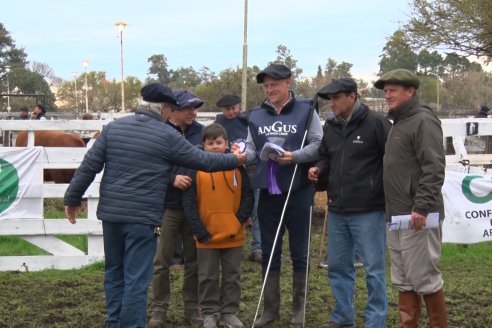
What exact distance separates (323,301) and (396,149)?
2278 millimetres

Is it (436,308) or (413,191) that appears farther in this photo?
(436,308)

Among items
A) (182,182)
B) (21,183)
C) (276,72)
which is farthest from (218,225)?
(21,183)

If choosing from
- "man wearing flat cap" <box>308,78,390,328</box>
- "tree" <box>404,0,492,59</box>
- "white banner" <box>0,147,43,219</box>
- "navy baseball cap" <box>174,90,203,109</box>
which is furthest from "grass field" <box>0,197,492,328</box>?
"tree" <box>404,0,492,59</box>

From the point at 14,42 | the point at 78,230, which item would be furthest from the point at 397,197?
the point at 14,42

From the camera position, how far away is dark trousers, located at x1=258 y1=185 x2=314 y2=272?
20.2 feet

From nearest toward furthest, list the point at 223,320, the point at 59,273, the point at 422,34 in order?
1. the point at 223,320
2. the point at 59,273
3. the point at 422,34

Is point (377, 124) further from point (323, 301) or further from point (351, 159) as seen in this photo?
point (323, 301)

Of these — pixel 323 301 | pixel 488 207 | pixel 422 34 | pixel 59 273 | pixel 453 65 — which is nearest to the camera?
pixel 323 301

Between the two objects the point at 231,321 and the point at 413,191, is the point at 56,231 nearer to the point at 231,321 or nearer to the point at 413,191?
the point at 231,321

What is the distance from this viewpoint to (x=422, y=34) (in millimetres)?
24750

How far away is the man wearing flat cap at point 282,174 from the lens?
6109 mm

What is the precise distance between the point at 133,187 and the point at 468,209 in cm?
558

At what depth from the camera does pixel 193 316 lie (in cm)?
630

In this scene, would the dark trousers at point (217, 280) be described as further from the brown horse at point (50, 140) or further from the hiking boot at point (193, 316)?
the brown horse at point (50, 140)
